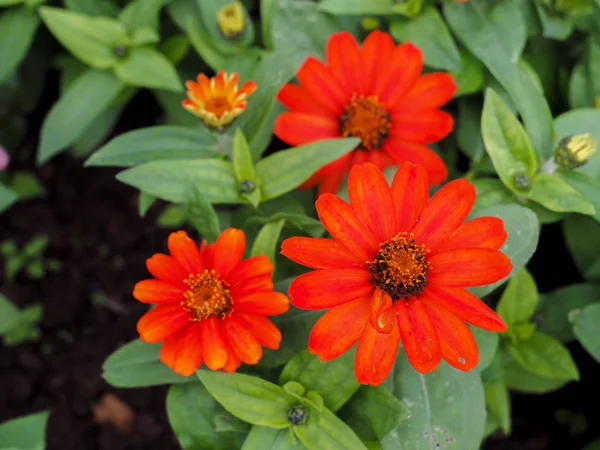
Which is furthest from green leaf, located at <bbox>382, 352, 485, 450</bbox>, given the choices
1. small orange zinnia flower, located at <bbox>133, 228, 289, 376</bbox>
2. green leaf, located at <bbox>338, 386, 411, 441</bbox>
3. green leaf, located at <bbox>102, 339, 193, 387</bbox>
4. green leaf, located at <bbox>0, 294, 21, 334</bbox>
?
green leaf, located at <bbox>0, 294, 21, 334</bbox>

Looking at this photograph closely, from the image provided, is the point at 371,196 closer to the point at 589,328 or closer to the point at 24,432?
the point at 589,328

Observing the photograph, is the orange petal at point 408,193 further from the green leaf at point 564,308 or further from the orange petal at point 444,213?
the green leaf at point 564,308

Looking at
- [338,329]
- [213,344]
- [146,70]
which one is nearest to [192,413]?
[213,344]

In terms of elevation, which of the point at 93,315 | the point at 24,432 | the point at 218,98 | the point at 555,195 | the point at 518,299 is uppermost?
the point at 218,98

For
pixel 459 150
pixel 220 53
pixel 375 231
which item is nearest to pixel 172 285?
pixel 375 231

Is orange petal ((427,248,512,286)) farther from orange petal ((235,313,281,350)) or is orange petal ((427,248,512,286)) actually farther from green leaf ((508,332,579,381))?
green leaf ((508,332,579,381))

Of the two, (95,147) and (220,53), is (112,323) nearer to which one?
(95,147)

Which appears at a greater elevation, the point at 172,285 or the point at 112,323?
the point at 172,285
